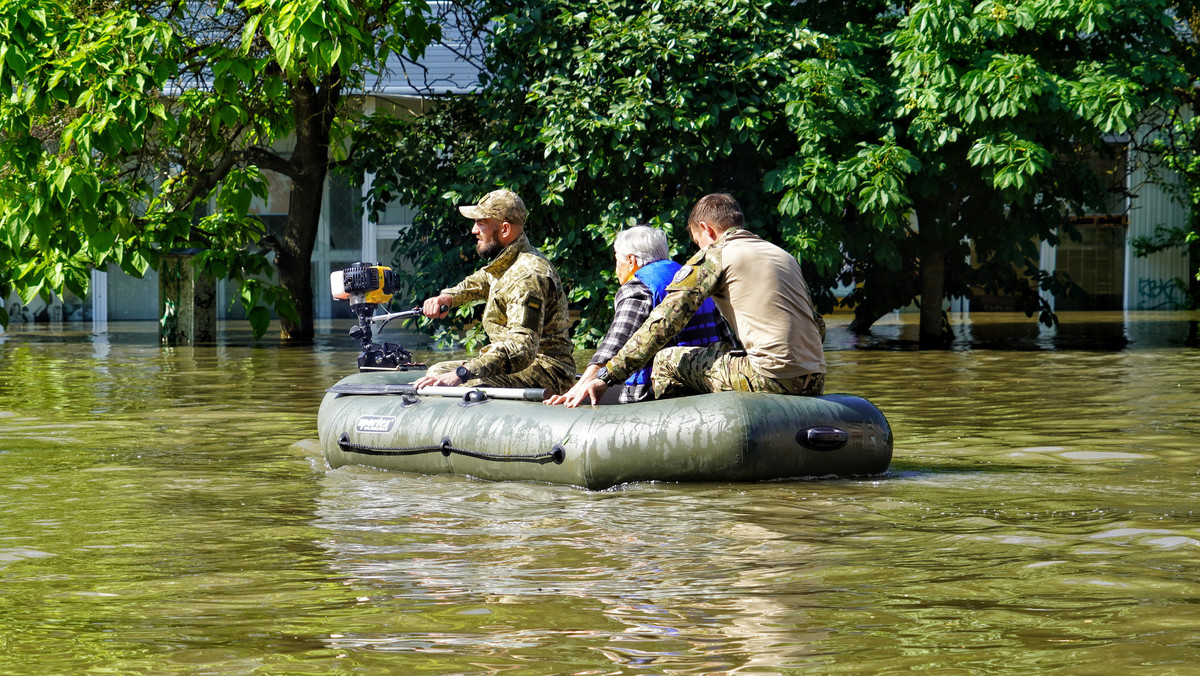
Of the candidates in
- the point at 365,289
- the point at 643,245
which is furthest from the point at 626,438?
the point at 365,289

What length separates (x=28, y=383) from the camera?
1244 cm

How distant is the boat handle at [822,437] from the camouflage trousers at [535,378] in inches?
57.8

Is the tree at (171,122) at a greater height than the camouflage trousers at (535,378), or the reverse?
the tree at (171,122)

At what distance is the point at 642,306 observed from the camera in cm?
686

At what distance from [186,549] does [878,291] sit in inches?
549

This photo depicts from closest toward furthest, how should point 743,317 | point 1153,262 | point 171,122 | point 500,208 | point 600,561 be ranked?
point 600,561 < point 743,317 < point 500,208 < point 171,122 < point 1153,262

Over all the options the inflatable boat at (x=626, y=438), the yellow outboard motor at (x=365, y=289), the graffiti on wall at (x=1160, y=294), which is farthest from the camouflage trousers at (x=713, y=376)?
the graffiti on wall at (x=1160, y=294)

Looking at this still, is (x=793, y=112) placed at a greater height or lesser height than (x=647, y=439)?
greater

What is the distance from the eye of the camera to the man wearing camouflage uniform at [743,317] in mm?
6625

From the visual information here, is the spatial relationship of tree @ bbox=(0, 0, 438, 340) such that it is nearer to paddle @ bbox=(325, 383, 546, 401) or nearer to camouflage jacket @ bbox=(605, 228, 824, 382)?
paddle @ bbox=(325, 383, 546, 401)

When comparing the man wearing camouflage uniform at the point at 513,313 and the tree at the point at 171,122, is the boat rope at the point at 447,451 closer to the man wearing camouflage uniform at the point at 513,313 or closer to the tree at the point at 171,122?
A: the man wearing camouflage uniform at the point at 513,313

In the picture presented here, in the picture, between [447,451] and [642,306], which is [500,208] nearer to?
[642,306]

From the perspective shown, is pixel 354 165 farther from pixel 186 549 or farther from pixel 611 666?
pixel 611 666

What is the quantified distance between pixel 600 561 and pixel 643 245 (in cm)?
269
